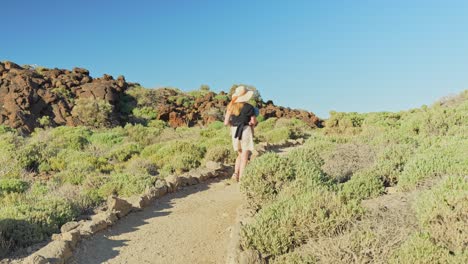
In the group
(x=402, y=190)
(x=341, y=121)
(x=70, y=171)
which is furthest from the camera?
(x=341, y=121)

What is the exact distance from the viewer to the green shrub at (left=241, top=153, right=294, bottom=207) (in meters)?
6.61

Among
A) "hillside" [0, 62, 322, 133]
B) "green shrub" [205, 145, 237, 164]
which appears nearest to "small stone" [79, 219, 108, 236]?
"green shrub" [205, 145, 237, 164]

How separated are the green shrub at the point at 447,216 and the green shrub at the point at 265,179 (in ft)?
8.23

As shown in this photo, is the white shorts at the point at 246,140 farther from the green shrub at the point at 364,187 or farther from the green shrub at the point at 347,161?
the green shrub at the point at 364,187

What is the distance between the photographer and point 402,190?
602cm

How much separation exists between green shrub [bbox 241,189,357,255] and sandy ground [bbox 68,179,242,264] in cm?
89

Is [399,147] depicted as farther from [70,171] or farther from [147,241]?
[70,171]

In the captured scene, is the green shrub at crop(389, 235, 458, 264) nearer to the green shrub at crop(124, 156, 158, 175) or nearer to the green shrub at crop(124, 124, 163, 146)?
the green shrub at crop(124, 156, 158, 175)

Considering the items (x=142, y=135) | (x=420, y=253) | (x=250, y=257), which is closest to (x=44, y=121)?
(x=142, y=135)

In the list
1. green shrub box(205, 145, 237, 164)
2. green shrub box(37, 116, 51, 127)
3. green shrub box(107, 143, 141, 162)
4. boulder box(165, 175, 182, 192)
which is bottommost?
boulder box(165, 175, 182, 192)

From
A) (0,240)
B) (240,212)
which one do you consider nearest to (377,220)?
(240,212)

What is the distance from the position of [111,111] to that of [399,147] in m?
25.6

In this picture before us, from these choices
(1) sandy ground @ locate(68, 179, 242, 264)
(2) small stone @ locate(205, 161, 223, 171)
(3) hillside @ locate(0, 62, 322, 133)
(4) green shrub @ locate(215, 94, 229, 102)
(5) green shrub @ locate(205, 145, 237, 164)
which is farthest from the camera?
(4) green shrub @ locate(215, 94, 229, 102)

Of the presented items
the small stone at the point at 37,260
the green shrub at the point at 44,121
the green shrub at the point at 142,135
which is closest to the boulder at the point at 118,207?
the small stone at the point at 37,260
